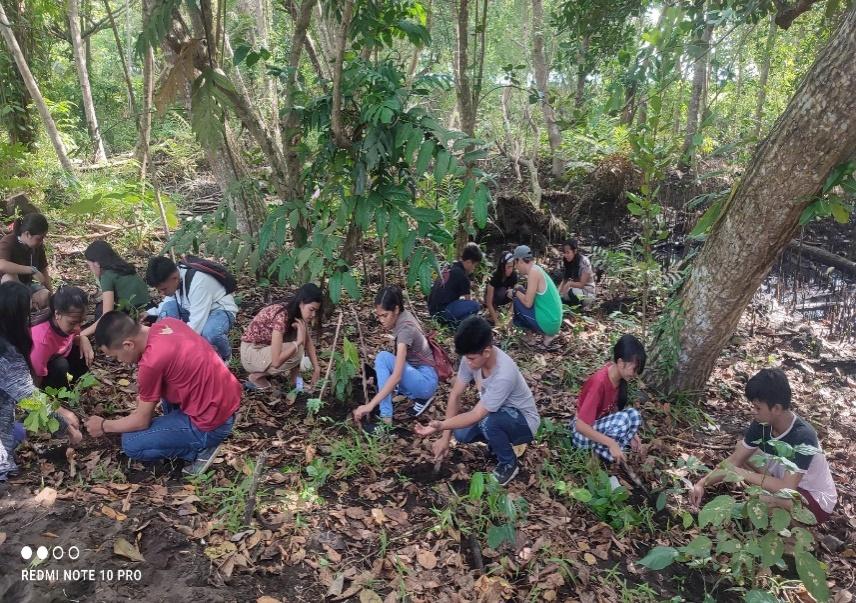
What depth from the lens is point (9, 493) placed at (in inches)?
131

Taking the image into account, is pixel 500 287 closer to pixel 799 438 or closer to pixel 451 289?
pixel 451 289

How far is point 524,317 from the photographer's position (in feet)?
20.7

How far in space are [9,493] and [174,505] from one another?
2.90 ft

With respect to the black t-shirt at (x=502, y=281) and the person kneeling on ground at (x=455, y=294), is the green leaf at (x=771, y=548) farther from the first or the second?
the black t-shirt at (x=502, y=281)

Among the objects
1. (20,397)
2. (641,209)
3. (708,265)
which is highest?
(641,209)

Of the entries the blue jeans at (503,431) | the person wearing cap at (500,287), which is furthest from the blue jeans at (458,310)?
the blue jeans at (503,431)

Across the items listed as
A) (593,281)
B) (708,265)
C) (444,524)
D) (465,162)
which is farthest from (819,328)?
(444,524)

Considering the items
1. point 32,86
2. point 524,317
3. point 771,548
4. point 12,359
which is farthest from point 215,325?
point 32,86

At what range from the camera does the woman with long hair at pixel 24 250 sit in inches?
202

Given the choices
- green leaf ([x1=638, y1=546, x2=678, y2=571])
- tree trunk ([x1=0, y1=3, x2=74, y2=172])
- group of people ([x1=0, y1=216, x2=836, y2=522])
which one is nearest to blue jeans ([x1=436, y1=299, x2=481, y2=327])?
group of people ([x1=0, y1=216, x2=836, y2=522])

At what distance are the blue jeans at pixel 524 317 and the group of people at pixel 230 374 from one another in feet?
5.61

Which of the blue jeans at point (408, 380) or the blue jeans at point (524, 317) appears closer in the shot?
the blue jeans at point (408, 380)

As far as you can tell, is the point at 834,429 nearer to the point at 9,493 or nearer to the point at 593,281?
the point at 593,281

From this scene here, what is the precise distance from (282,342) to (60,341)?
5.18 feet
